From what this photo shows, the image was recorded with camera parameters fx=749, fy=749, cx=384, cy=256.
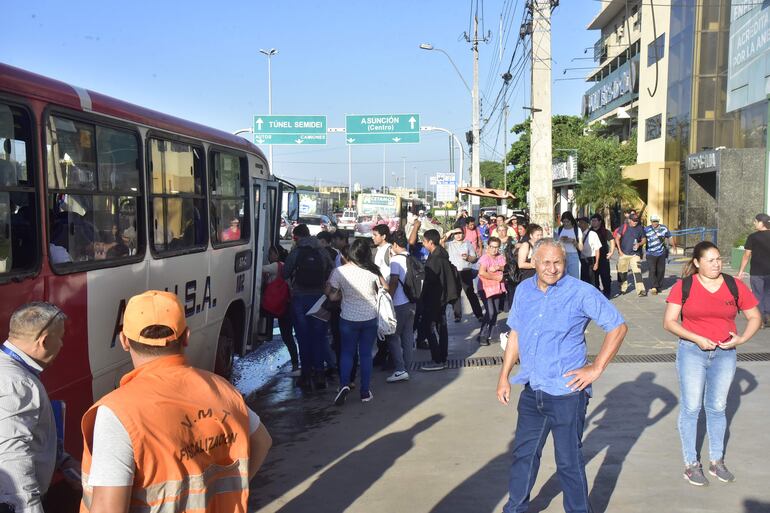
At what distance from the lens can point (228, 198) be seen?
7957 mm

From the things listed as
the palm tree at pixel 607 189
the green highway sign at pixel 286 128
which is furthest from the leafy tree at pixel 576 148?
the green highway sign at pixel 286 128

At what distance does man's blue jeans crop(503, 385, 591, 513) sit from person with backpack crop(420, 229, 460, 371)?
469 centimetres

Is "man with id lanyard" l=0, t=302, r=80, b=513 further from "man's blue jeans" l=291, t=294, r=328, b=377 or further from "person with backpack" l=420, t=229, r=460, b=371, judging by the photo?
"person with backpack" l=420, t=229, r=460, b=371

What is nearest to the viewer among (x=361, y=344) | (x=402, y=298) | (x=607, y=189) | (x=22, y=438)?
(x=22, y=438)

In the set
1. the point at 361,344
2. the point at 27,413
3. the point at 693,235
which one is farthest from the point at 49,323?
the point at 693,235

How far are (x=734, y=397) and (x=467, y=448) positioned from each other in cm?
294

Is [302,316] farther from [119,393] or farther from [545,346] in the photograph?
[119,393]

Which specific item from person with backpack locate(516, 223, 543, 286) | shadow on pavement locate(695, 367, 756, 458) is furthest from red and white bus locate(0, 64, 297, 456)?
shadow on pavement locate(695, 367, 756, 458)

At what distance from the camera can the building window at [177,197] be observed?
19.8ft

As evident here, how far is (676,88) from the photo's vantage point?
28359 mm

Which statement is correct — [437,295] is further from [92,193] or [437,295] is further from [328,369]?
[92,193]

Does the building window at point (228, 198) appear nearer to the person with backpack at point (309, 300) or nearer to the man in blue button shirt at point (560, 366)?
the person with backpack at point (309, 300)

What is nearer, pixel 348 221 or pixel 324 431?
pixel 324 431

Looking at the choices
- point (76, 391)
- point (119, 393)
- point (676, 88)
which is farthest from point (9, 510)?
point (676, 88)
